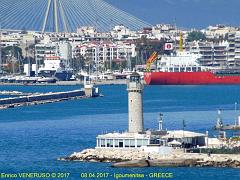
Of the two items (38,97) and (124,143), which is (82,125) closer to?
(124,143)

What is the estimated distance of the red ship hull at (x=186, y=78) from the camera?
9594 cm

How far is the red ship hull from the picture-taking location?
9594cm

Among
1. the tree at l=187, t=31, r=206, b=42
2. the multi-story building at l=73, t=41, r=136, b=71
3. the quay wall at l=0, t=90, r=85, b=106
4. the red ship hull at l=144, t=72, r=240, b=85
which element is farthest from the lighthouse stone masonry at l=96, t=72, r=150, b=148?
the tree at l=187, t=31, r=206, b=42

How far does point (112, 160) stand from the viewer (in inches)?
1385

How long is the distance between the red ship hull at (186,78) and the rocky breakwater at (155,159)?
196 ft

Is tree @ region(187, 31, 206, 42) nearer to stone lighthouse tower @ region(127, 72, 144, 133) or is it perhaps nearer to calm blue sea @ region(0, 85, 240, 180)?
calm blue sea @ region(0, 85, 240, 180)

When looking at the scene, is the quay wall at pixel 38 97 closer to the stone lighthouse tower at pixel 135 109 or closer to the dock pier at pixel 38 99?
the dock pier at pixel 38 99

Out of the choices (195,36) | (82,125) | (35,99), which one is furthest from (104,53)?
(82,125)

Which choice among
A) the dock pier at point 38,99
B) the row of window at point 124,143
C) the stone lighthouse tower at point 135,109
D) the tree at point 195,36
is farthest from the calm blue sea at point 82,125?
the tree at point 195,36

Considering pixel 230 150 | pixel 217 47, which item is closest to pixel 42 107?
pixel 230 150

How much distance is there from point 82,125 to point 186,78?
4605cm

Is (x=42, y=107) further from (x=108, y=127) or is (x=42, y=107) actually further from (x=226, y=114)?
(x=108, y=127)

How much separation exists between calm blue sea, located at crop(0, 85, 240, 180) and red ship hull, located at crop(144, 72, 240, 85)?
41.1ft

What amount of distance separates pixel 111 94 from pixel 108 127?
37.6 m
